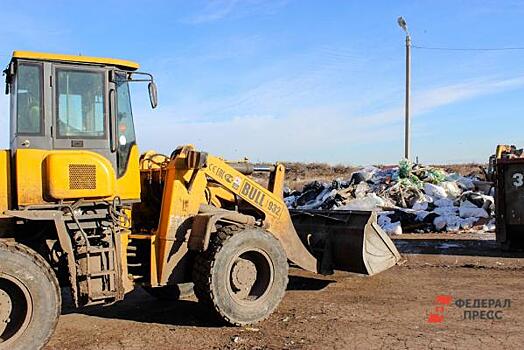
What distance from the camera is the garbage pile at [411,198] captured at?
15.0 metres

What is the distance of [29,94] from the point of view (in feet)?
19.6

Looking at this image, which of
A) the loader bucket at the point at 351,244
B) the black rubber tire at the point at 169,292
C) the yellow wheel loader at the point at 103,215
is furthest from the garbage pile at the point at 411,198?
the yellow wheel loader at the point at 103,215

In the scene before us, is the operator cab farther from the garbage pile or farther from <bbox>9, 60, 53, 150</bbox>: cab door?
the garbage pile

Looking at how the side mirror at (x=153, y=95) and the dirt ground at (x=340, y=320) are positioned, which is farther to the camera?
the side mirror at (x=153, y=95)

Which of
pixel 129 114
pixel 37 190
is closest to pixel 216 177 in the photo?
pixel 129 114

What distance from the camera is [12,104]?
6266 millimetres

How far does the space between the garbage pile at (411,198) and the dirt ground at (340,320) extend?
212 inches

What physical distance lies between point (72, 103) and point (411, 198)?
1288cm

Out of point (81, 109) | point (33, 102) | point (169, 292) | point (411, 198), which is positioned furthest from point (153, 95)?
point (411, 198)

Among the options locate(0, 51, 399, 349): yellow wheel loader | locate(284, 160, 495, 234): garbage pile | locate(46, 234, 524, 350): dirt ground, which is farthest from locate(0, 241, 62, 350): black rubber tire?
locate(284, 160, 495, 234): garbage pile

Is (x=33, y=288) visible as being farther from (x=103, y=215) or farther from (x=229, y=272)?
(x=229, y=272)

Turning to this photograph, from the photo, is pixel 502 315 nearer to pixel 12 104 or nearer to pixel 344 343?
pixel 344 343

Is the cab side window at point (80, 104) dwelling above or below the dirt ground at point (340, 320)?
above

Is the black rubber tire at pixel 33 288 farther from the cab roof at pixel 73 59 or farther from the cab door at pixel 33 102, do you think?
the cab roof at pixel 73 59
